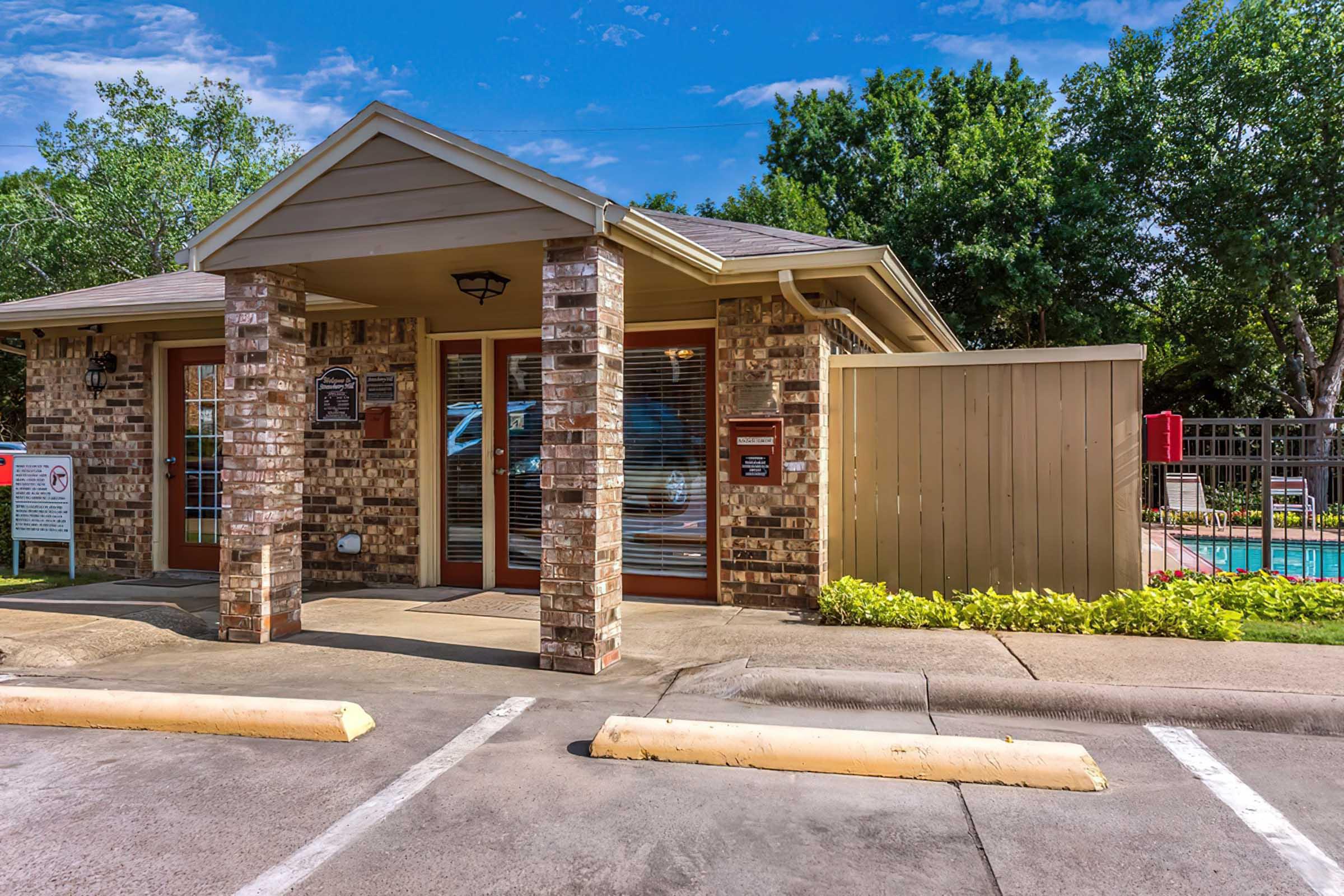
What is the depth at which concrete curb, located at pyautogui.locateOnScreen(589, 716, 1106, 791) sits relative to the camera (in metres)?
3.37

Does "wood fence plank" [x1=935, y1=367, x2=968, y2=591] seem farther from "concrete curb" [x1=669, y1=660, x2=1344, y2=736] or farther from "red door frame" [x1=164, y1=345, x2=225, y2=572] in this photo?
"red door frame" [x1=164, y1=345, x2=225, y2=572]

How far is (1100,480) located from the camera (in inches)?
239

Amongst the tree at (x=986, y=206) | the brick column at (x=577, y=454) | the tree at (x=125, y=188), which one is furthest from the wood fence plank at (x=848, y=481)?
the tree at (x=125, y=188)

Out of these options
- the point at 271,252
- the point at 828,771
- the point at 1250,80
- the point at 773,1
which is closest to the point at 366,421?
the point at 271,252

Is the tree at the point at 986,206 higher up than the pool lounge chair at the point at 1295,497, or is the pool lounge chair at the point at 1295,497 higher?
the tree at the point at 986,206

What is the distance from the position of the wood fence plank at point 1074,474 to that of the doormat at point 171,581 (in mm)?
7505

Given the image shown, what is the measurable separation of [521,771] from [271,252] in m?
3.78

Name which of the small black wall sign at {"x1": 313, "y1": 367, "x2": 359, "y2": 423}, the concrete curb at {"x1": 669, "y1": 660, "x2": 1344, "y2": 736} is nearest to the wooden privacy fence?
the concrete curb at {"x1": 669, "y1": 660, "x2": 1344, "y2": 736}

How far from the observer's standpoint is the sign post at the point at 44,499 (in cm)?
850

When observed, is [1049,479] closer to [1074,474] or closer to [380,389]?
[1074,474]

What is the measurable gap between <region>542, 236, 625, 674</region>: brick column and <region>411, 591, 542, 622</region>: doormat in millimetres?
1592

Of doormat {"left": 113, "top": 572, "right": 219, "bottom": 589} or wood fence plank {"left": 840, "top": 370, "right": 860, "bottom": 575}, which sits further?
doormat {"left": 113, "top": 572, "right": 219, "bottom": 589}

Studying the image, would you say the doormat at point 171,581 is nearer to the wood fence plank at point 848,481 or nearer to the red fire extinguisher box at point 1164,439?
the wood fence plank at point 848,481

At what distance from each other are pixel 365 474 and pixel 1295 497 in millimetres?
12087
